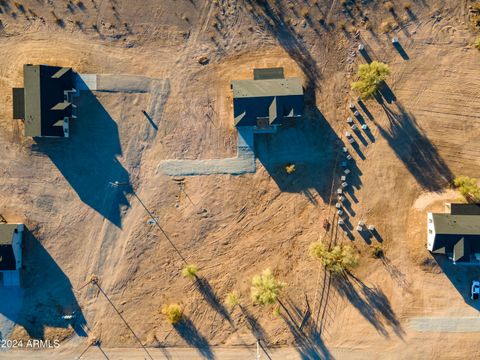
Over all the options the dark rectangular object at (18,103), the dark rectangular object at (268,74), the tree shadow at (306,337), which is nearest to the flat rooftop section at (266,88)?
the dark rectangular object at (268,74)

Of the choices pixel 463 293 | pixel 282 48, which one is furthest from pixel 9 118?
pixel 463 293

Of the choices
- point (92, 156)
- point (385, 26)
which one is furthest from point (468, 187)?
point (92, 156)

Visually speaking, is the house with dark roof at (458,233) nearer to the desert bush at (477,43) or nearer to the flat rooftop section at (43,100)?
the desert bush at (477,43)

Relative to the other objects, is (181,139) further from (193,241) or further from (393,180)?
(393,180)

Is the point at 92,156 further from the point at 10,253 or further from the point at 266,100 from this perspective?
the point at 266,100

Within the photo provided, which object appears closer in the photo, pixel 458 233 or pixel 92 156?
pixel 458 233

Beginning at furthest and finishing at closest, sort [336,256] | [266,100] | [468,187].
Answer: [336,256] < [468,187] < [266,100]

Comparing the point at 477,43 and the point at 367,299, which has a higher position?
the point at 477,43

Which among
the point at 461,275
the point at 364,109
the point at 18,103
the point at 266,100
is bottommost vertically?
the point at 461,275
